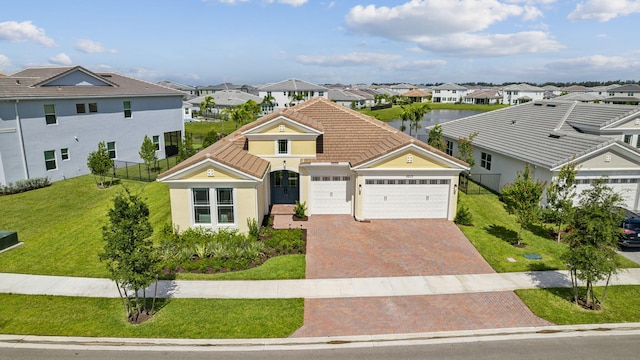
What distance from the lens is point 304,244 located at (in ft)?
60.4

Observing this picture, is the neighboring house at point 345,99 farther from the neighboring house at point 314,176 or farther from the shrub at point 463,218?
the shrub at point 463,218

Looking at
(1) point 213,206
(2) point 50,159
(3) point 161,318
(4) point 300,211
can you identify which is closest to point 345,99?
(2) point 50,159

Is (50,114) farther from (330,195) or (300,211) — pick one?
(330,195)

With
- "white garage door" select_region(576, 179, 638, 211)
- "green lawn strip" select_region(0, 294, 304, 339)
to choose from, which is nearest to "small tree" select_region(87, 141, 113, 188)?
"green lawn strip" select_region(0, 294, 304, 339)

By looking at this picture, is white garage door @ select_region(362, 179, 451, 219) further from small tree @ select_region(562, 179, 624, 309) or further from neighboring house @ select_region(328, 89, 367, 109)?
neighboring house @ select_region(328, 89, 367, 109)

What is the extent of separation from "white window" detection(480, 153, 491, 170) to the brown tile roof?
879 centimetres

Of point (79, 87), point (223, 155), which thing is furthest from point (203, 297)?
point (79, 87)

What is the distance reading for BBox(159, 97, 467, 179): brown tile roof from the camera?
808 inches

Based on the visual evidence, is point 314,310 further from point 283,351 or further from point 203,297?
point 203,297

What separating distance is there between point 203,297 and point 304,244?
5.76 metres

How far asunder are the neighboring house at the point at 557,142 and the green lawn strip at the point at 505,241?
330 centimetres

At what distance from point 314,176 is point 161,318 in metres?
11.6

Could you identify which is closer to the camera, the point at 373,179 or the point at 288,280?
the point at 288,280

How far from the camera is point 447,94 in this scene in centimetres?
13725
